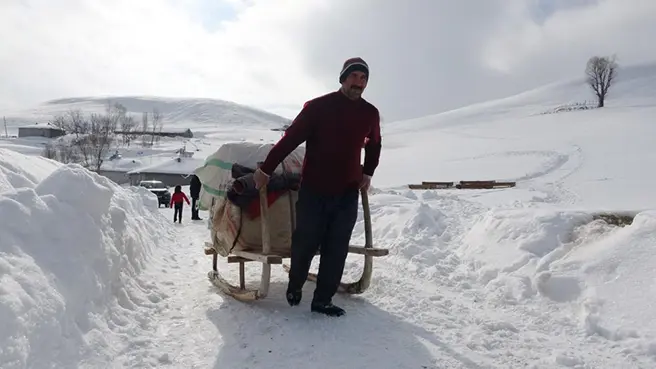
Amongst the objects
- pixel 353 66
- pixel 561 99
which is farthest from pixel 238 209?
pixel 561 99

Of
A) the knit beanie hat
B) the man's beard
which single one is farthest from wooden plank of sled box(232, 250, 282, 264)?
the knit beanie hat

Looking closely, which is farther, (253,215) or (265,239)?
(253,215)

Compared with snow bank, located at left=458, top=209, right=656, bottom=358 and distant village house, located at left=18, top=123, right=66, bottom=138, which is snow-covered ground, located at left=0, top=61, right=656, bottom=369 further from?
distant village house, located at left=18, top=123, right=66, bottom=138

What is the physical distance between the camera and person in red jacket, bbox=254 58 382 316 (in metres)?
4.50

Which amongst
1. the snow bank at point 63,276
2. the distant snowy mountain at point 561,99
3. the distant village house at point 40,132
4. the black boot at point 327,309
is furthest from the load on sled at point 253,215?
the distant village house at point 40,132

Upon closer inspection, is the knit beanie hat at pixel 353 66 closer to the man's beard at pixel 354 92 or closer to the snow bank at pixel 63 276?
the man's beard at pixel 354 92

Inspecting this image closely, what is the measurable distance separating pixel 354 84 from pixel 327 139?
51cm

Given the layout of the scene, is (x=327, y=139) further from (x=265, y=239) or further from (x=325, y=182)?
(x=265, y=239)

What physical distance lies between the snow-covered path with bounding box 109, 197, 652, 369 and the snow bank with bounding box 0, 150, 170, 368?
0.26 meters

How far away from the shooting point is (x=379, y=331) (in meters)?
4.13

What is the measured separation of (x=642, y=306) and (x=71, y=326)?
415cm

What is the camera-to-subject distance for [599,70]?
9206cm

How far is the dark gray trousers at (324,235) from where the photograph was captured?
453cm

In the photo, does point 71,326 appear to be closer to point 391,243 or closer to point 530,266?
point 530,266
